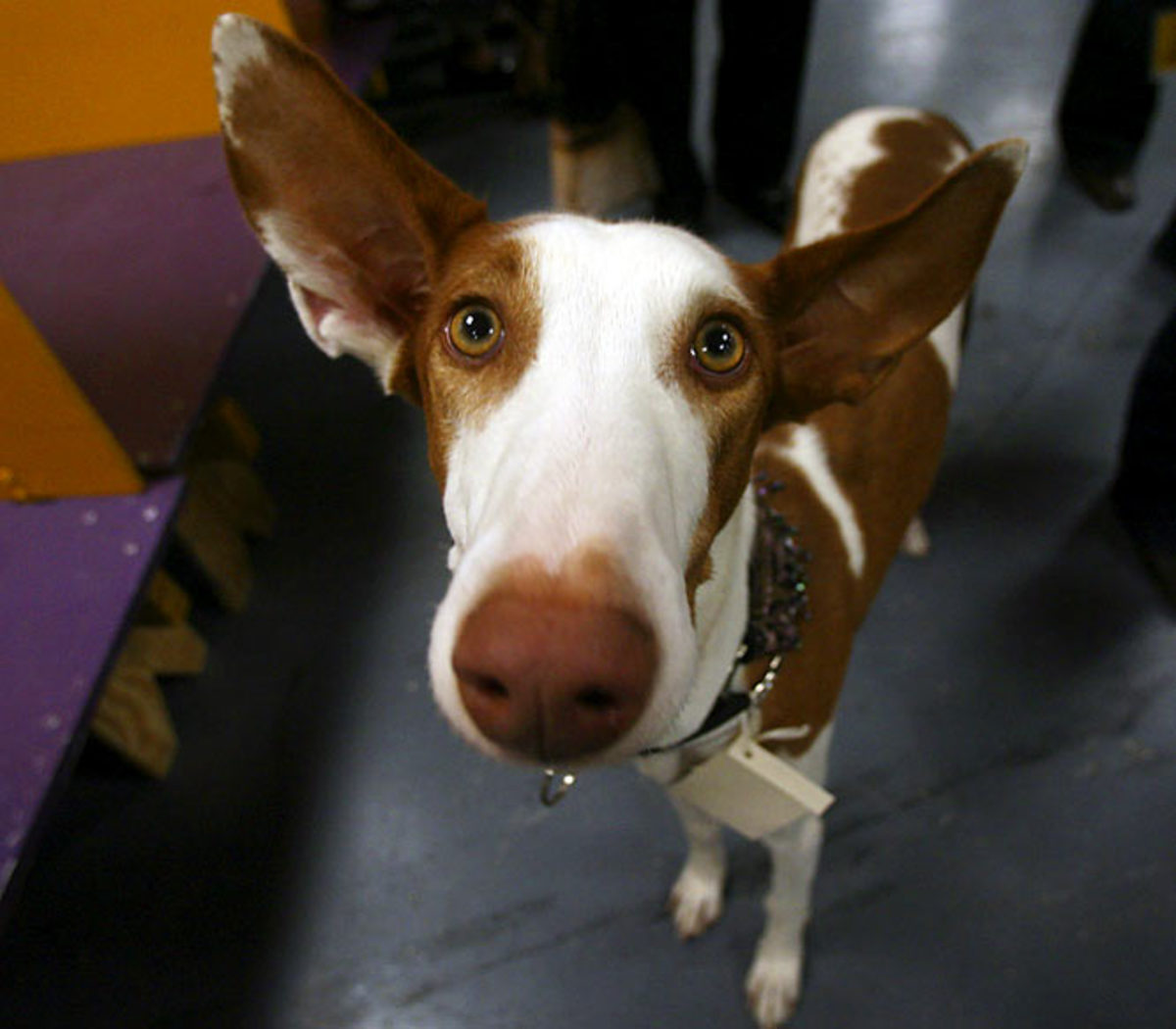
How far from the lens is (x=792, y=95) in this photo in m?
2.99

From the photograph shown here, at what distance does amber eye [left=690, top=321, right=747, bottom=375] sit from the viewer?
838 millimetres

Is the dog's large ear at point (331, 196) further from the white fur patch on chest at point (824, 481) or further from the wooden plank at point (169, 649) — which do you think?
the wooden plank at point (169, 649)

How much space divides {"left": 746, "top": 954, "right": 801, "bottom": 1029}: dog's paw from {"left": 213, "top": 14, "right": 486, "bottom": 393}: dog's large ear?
4.59 ft

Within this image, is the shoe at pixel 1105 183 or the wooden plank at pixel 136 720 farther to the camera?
the shoe at pixel 1105 183

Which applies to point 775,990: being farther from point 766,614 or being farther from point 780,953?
point 766,614

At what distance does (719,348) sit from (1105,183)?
3.29 meters

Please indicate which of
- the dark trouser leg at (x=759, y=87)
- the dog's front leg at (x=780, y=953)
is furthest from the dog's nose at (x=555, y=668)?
the dark trouser leg at (x=759, y=87)

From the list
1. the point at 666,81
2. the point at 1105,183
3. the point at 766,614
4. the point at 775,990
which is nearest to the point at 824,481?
the point at 766,614

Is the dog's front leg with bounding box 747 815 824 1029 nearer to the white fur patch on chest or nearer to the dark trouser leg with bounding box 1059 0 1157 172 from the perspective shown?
the white fur patch on chest

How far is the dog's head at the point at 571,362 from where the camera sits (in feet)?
1.86

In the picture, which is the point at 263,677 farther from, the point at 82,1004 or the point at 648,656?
the point at 648,656

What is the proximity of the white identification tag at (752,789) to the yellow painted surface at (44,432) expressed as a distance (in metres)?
1.26

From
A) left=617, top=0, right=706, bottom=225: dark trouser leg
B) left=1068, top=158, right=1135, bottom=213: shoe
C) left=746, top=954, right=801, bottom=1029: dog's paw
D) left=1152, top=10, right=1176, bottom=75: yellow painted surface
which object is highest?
left=1152, top=10, right=1176, bottom=75: yellow painted surface

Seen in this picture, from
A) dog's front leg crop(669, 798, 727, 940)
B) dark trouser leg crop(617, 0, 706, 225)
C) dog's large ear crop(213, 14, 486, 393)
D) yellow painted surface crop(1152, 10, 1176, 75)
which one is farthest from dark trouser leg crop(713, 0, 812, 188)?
dog's front leg crop(669, 798, 727, 940)
